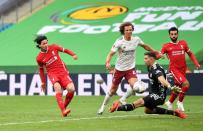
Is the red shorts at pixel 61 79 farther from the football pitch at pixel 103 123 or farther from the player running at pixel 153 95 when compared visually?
the player running at pixel 153 95

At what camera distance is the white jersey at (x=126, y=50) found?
18.6m

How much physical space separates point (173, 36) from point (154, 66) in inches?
152

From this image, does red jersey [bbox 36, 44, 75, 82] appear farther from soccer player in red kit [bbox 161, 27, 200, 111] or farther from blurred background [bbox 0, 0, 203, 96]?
blurred background [bbox 0, 0, 203, 96]

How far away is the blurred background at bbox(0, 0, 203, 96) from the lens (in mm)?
34156

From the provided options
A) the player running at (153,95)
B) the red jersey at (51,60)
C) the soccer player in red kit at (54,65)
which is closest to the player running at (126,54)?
the soccer player in red kit at (54,65)

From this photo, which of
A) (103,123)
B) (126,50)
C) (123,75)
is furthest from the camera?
(123,75)

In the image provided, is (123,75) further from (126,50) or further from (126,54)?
(126,50)

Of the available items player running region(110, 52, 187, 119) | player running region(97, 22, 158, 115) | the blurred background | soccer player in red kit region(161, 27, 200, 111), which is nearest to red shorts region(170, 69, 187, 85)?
soccer player in red kit region(161, 27, 200, 111)

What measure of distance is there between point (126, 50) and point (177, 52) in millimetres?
3033

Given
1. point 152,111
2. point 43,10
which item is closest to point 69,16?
point 43,10

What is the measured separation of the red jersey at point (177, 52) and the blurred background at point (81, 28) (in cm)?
1213

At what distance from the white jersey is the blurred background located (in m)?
14.4

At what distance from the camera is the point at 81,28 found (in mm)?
40969

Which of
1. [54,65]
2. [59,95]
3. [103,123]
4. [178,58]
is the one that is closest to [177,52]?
[178,58]
